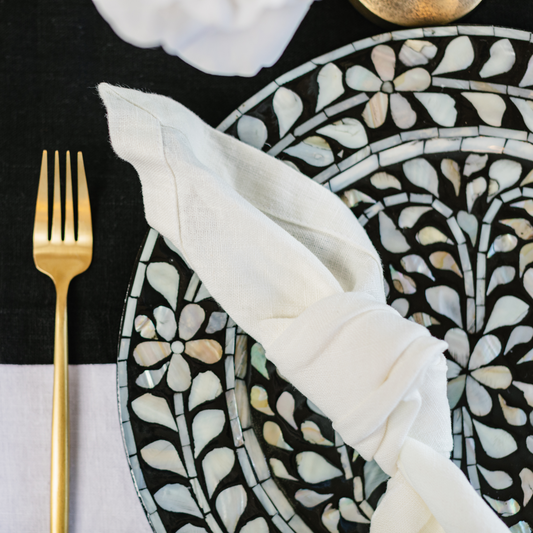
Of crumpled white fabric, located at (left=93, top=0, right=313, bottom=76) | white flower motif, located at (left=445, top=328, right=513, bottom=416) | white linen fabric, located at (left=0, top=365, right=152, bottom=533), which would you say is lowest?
white linen fabric, located at (left=0, top=365, right=152, bottom=533)

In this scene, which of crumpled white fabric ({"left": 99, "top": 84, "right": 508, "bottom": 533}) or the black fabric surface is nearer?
crumpled white fabric ({"left": 99, "top": 84, "right": 508, "bottom": 533})

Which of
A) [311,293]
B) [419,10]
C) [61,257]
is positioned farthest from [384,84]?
[61,257]

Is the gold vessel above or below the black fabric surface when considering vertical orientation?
above

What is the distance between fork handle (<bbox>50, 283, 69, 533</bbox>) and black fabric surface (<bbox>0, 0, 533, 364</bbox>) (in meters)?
0.01

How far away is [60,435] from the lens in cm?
32

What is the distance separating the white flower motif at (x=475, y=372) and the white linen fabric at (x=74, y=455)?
0.81 feet

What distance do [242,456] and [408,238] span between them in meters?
0.19

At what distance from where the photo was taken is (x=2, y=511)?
344 mm

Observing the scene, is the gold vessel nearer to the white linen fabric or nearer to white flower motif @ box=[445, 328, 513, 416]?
white flower motif @ box=[445, 328, 513, 416]

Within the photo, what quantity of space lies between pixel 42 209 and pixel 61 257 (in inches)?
1.6

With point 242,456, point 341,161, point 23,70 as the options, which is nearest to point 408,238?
point 341,161

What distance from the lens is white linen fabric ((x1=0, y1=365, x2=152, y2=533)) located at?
0.34 m

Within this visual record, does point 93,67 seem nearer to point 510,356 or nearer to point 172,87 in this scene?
point 172,87

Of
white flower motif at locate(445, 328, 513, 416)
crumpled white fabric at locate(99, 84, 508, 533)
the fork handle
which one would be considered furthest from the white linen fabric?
white flower motif at locate(445, 328, 513, 416)
